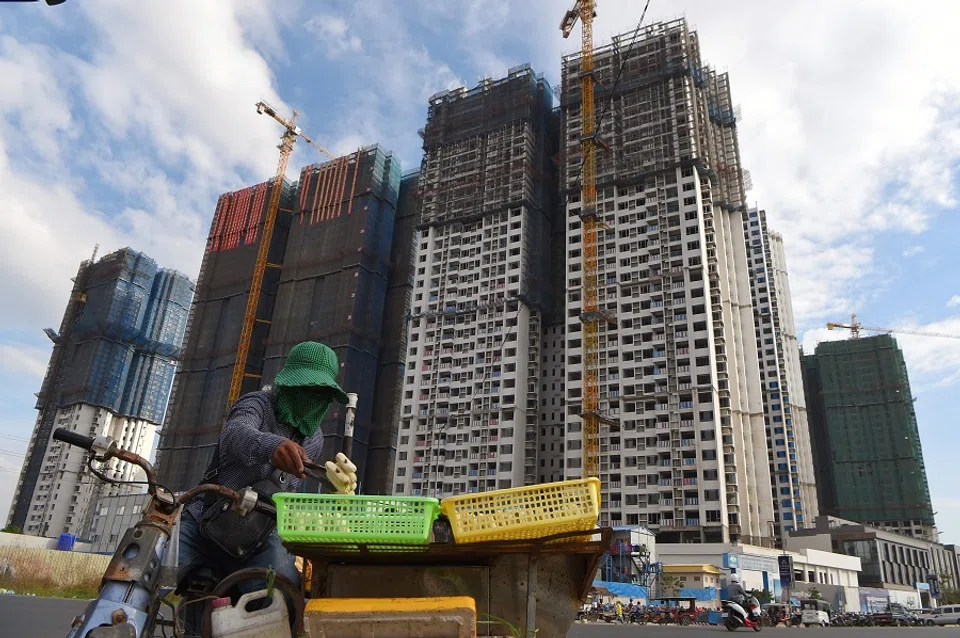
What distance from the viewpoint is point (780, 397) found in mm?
85125

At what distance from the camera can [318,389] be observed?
147 inches

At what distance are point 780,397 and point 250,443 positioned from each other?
9212 cm

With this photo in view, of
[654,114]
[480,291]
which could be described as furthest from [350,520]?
[654,114]

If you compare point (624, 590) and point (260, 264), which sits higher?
point (260, 264)

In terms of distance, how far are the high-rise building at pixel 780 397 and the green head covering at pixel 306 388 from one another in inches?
3318

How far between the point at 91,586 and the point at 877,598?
2608 inches

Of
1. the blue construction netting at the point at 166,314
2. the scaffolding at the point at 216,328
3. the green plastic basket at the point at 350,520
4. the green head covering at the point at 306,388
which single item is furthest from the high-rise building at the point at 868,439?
the green plastic basket at the point at 350,520

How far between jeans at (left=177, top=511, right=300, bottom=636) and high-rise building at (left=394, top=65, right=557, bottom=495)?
186ft

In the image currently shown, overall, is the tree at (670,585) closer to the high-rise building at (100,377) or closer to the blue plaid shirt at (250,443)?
the blue plaid shirt at (250,443)

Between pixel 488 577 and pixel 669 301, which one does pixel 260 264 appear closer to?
pixel 669 301

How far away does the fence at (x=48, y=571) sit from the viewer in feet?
69.4

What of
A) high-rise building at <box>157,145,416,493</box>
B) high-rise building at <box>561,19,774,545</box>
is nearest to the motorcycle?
high-rise building at <box>561,19,774,545</box>

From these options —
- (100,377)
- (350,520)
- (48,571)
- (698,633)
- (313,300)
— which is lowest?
(698,633)

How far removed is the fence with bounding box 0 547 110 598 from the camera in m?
21.2
